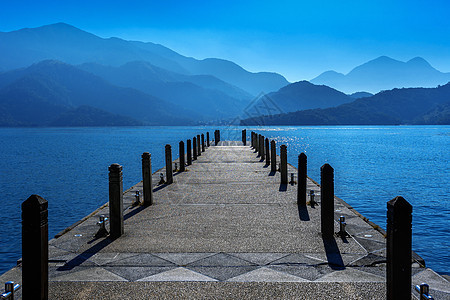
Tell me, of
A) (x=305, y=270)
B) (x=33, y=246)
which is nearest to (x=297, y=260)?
(x=305, y=270)

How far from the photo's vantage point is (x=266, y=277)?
5656 millimetres

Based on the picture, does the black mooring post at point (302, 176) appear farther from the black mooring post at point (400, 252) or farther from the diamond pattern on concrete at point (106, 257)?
the black mooring post at point (400, 252)

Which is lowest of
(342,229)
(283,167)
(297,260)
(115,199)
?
(297,260)

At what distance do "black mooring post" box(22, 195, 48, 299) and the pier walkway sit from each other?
0.51 metres

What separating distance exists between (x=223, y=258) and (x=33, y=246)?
3.04 meters

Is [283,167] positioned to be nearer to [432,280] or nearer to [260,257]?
[260,257]

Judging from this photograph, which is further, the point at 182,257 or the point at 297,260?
the point at 182,257

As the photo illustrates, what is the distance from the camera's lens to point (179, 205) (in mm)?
11289

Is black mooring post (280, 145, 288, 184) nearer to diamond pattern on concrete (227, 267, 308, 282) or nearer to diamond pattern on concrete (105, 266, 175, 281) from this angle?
diamond pattern on concrete (227, 267, 308, 282)

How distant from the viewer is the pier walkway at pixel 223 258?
5219 millimetres

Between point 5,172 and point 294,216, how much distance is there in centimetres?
3444

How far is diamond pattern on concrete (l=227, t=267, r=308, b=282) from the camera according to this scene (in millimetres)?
5543

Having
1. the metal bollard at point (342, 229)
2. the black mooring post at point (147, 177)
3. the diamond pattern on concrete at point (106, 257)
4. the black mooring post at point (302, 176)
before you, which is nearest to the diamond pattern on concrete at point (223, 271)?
the diamond pattern on concrete at point (106, 257)

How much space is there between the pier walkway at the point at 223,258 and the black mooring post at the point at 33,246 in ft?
1.68
